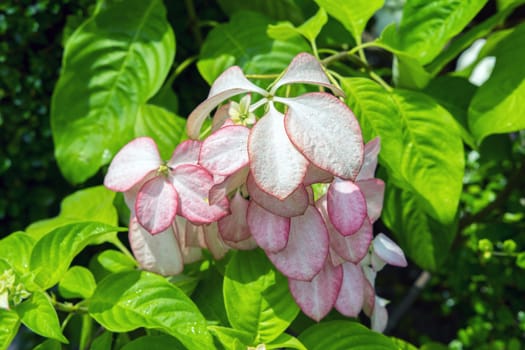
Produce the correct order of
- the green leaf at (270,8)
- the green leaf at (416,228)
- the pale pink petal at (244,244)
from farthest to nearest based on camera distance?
the green leaf at (270,8) → the green leaf at (416,228) → the pale pink petal at (244,244)

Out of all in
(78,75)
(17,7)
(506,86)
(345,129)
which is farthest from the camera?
(17,7)

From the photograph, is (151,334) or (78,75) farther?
(78,75)

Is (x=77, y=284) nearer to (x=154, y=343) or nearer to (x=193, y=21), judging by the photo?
(x=154, y=343)

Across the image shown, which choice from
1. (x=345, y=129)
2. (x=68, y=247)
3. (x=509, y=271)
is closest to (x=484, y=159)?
(x=509, y=271)

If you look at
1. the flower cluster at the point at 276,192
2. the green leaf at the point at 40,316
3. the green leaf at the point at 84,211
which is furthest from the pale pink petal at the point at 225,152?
the green leaf at the point at 84,211

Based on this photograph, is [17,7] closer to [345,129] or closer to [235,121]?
[235,121]

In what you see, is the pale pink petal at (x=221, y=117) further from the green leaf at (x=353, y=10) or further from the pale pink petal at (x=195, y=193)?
the green leaf at (x=353, y=10)
